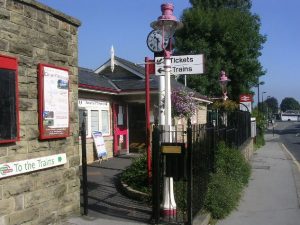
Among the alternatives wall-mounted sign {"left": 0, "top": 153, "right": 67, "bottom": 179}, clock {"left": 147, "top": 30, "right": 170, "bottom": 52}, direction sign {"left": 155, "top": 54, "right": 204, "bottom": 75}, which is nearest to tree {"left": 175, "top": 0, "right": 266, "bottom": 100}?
clock {"left": 147, "top": 30, "right": 170, "bottom": 52}

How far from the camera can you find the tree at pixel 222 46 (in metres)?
37.4

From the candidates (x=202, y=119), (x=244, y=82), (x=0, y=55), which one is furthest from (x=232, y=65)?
(x=0, y=55)

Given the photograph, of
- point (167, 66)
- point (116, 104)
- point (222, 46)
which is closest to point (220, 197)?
point (167, 66)

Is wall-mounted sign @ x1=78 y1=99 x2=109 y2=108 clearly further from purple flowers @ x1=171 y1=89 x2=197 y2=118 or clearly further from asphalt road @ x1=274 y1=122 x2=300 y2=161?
asphalt road @ x1=274 y1=122 x2=300 y2=161

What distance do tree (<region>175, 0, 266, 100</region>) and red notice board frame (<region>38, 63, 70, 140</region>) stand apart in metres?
29.1

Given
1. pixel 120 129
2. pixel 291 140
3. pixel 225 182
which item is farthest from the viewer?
pixel 291 140

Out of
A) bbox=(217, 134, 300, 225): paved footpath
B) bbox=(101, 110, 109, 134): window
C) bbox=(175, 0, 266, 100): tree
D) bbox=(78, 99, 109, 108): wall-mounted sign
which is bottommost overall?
bbox=(217, 134, 300, 225): paved footpath

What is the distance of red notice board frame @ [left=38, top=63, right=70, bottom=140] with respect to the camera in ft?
23.2

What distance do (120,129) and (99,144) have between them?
9.18 ft

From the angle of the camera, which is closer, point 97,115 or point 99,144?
point 99,144

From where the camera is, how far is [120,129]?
19078mm

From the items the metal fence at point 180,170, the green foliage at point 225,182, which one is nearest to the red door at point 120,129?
the green foliage at point 225,182

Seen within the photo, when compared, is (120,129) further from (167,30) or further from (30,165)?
(30,165)

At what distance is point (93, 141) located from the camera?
16.2 meters
